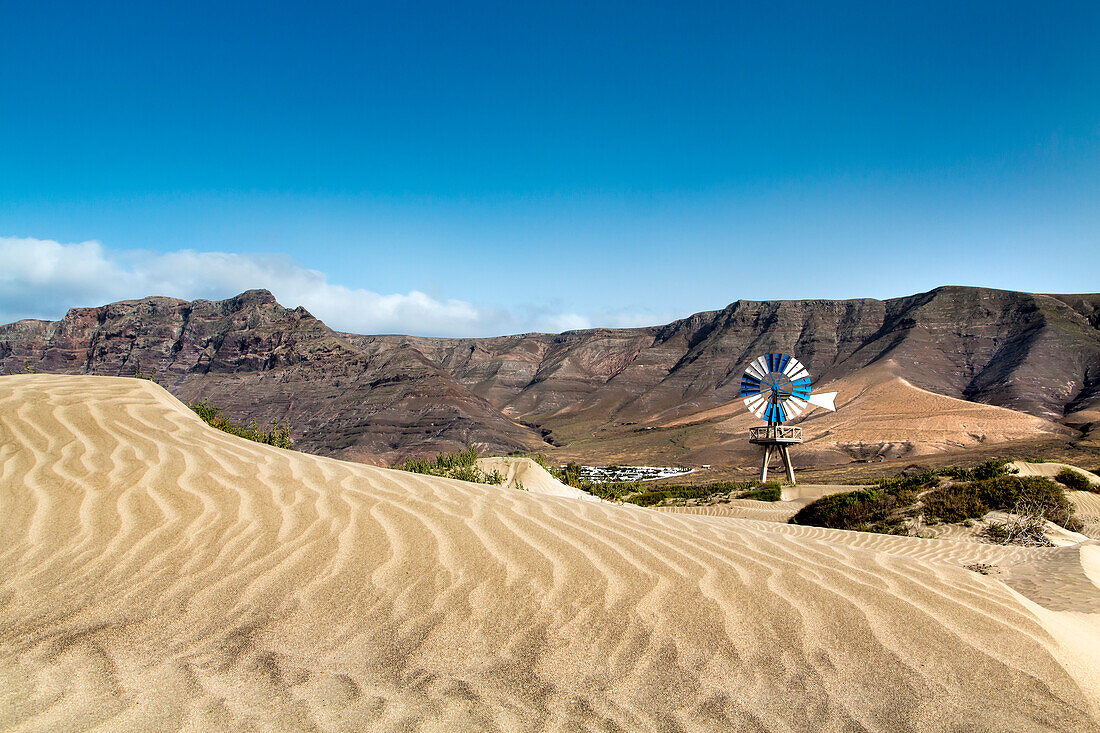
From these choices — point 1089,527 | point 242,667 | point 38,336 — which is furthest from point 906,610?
point 38,336

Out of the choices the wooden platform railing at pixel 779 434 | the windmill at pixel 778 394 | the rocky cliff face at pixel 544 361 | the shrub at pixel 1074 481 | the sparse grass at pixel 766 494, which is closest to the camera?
the shrub at pixel 1074 481

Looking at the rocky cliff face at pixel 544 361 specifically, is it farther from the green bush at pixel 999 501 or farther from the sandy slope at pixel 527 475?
the green bush at pixel 999 501

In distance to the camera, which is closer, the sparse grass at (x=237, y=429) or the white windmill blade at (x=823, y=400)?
the sparse grass at (x=237, y=429)

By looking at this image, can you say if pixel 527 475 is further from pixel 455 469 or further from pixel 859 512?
pixel 859 512

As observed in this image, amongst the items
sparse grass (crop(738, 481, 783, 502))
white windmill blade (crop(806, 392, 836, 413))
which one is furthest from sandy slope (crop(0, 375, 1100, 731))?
white windmill blade (crop(806, 392, 836, 413))

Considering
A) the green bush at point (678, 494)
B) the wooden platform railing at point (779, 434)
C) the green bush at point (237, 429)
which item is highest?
the green bush at point (237, 429)

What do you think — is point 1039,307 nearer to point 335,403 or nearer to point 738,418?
point 738,418

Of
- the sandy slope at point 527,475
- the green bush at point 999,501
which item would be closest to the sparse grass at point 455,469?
the sandy slope at point 527,475
